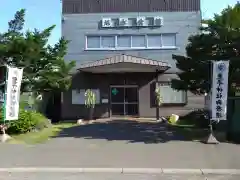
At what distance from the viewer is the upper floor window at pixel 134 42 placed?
26016 mm

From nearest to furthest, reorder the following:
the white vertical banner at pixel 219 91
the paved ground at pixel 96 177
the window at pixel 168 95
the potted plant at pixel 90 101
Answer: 1. the paved ground at pixel 96 177
2. the white vertical banner at pixel 219 91
3. the potted plant at pixel 90 101
4. the window at pixel 168 95

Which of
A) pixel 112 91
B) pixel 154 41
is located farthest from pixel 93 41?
pixel 154 41

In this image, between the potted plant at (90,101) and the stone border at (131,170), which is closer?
the stone border at (131,170)

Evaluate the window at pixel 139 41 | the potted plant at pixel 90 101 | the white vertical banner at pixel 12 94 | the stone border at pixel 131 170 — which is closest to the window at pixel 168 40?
the window at pixel 139 41

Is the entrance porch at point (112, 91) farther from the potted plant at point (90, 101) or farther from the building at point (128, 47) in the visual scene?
the potted plant at point (90, 101)

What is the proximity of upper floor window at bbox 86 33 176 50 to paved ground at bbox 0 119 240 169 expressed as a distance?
35.7 ft

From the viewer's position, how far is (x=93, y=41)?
26.3 meters

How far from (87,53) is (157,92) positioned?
5613 millimetres

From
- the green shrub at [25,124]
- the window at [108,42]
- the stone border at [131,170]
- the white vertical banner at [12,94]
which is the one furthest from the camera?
the window at [108,42]

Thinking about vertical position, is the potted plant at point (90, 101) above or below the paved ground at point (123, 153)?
above

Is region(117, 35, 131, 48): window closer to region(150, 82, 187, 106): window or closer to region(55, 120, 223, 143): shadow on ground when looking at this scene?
region(150, 82, 187, 106): window

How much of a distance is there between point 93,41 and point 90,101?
4.47 m

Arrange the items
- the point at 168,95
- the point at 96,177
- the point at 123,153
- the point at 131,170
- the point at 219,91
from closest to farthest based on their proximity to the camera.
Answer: the point at 96,177, the point at 131,170, the point at 123,153, the point at 219,91, the point at 168,95

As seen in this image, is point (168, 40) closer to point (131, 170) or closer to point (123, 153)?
point (123, 153)
